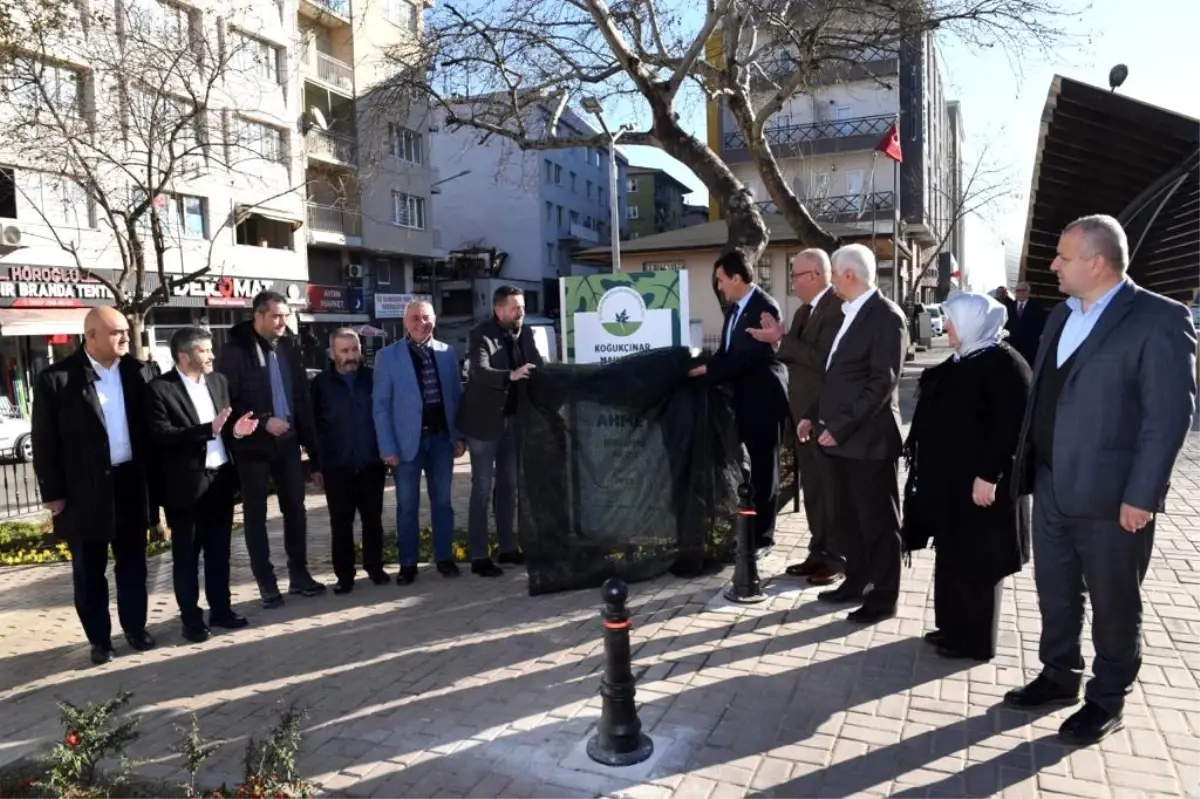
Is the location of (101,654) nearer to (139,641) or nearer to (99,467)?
(139,641)

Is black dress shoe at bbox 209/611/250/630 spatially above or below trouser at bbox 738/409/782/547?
below

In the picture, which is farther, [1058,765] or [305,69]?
[305,69]

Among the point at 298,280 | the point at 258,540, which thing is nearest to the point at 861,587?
the point at 258,540

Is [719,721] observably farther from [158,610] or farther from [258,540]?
[158,610]

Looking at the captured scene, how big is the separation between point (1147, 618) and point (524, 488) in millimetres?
3972

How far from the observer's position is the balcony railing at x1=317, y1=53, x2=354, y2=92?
113ft

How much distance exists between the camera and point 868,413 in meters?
4.70

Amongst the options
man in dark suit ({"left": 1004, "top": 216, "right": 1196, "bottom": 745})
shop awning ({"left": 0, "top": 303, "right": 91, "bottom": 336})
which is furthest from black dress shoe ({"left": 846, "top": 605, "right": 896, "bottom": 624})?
shop awning ({"left": 0, "top": 303, "right": 91, "bottom": 336})

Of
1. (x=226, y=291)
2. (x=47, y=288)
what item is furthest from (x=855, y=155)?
(x=47, y=288)

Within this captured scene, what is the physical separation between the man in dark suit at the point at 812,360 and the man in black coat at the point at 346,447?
2.85m

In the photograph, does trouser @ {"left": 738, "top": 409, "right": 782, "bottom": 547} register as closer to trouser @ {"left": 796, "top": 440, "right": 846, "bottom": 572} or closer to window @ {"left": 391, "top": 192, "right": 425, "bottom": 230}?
trouser @ {"left": 796, "top": 440, "right": 846, "bottom": 572}

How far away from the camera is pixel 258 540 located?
19.1 feet

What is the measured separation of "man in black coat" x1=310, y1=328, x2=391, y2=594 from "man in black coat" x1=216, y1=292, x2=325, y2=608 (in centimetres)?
12

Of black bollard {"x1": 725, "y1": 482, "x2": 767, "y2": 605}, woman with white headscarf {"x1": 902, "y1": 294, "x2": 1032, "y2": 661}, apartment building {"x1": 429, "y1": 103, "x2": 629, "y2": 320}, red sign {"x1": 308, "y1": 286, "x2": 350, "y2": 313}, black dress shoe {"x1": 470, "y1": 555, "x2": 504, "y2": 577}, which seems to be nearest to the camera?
woman with white headscarf {"x1": 902, "y1": 294, "x2": 1032, "y2": 661}
